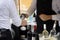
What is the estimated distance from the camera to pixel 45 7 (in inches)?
50.9

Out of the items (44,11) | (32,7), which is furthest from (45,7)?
(32,7)

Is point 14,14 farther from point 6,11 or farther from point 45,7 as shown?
point 45,7

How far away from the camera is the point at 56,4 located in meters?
1.25

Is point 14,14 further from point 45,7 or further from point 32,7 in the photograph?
point 45,7

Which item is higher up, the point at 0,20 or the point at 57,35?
the point at 0,20

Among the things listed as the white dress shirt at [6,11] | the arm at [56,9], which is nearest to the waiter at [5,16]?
the white dress shirt at [6,11]

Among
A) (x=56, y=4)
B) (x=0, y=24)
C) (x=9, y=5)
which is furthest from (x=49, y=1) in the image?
(x=0, y=24)

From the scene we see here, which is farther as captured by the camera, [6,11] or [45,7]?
[6,11]

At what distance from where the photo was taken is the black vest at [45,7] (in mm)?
1283

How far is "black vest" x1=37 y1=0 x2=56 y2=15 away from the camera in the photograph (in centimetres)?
128

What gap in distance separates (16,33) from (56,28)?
17.1 inches

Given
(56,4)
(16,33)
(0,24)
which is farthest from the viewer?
(16,33)

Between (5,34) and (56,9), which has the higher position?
(56,9)

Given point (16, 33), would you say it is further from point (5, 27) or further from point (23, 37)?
point (5, 27)
